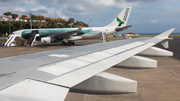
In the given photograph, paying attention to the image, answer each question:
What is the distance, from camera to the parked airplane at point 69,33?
2504 cm

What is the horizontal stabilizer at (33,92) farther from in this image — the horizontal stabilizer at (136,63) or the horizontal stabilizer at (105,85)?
the horizontal stabilizer at (136,63)

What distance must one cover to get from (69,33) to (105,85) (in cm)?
2200

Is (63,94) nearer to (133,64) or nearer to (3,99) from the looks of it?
(3,99)

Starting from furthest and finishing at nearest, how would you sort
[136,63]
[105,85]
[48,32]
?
1. [48,32]
2. [136,63]
3. [105,85]

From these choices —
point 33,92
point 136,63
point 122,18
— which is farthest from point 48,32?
point 33,92

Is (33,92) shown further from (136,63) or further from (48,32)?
(48,32)

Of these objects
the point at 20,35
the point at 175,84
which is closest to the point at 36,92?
the point at 175,84

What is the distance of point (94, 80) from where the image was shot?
291 cm

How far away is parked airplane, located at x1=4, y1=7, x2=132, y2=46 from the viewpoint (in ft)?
82.2

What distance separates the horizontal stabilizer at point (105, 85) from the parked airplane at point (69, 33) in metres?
21.7

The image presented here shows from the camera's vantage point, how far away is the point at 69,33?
24438 mm

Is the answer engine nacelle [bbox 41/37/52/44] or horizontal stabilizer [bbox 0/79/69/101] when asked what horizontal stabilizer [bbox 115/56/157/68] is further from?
engine nacelle [bbox 41/37/52/44]

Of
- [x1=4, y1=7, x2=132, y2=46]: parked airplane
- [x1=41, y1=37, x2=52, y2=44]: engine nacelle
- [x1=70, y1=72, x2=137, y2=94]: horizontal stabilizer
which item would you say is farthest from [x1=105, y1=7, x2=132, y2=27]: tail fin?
[x1=70, y1=72, x2=137, y2=94]: horizontal stabilizer

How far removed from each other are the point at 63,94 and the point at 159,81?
601 cm
